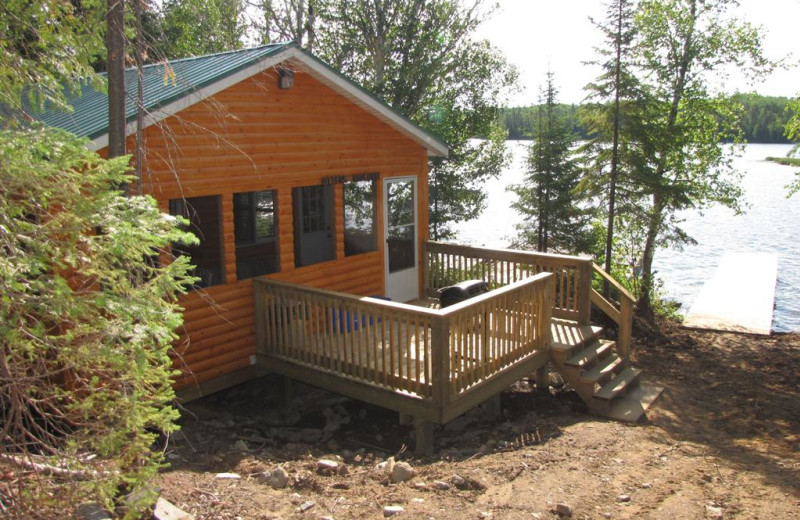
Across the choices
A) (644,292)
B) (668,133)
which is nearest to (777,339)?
(644,292)

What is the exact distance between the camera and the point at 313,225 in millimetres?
9117

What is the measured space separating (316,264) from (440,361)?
3.28 meters

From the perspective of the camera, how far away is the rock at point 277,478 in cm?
523

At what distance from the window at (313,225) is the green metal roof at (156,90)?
6.11 feet

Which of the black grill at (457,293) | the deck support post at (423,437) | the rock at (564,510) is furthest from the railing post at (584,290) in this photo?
the rock at (564,510)

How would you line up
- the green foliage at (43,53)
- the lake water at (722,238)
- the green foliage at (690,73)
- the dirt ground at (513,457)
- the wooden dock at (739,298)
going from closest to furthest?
the green foliage at (43,53) → the dirt ground at (513,457) → the wooden dock at (739,298) → the green foliage at (690,73) → the lake water at (722,238)

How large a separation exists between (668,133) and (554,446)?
13.0m

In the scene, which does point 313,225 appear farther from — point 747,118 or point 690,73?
point 747,118

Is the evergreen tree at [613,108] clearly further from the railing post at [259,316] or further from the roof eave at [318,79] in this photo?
the railing post at [259,316]

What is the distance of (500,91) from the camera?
24.5 metres

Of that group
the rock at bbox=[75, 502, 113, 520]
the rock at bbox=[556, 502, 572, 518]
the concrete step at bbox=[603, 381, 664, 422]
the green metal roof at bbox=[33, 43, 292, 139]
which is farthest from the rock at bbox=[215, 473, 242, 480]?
the concrete step at bbox=[603, 381, 664, 422]

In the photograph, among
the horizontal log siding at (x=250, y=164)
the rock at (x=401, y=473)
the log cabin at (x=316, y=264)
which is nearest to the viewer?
the rock at (x=401, y=473)

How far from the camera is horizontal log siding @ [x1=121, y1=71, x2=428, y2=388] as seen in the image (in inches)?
288

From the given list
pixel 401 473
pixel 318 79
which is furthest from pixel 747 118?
pixel 401 473
